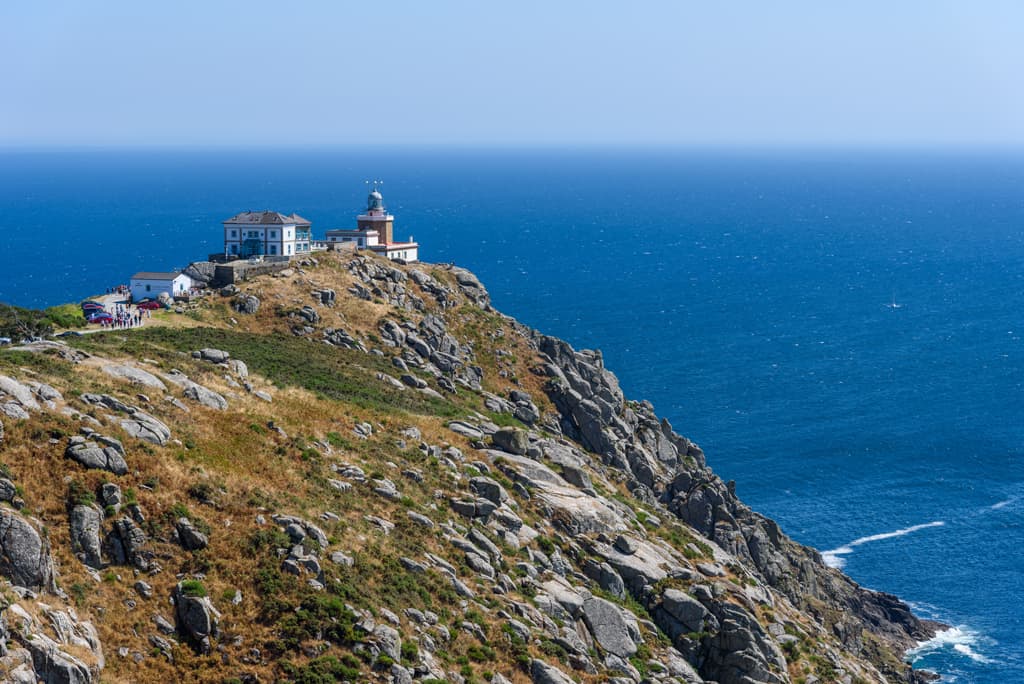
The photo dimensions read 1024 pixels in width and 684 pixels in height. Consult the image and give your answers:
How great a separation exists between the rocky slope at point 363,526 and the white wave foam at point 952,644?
3.79 feet

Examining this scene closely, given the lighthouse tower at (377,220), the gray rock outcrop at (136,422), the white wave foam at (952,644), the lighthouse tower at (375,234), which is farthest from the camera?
the lighthouse tower at (377,220)

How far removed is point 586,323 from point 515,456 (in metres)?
120

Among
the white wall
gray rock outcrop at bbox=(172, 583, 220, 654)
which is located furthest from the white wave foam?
gray rock outcrop at bbox=(172, 583, 220, 654)

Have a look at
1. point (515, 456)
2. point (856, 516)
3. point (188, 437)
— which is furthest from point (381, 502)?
point (856, 516)

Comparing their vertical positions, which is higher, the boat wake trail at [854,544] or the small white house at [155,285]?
the small white house at [155,285]

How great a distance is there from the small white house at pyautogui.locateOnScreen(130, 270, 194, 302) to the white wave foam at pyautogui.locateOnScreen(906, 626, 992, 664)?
61368 millimetres

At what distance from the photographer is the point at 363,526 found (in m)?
55.2

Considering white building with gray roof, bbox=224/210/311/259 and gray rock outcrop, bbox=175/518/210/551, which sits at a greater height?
white building with gray roof, bbox=224/210/311/259

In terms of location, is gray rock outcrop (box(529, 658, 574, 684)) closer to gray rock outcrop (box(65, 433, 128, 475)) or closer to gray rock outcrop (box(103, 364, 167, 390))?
A: gray rock outcrop (box(65, 433, 128, 475))

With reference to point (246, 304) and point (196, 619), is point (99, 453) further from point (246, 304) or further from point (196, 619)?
point (246, 304)

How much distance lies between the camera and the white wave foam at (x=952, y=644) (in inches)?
3561

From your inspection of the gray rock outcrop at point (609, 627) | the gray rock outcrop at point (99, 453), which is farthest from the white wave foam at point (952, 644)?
the gray rock outcrop at point (99, 453)

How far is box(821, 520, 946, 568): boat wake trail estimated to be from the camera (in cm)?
10544

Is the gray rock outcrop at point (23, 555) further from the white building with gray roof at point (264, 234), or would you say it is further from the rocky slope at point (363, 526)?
the white building with gray roof at point (264, 234)
